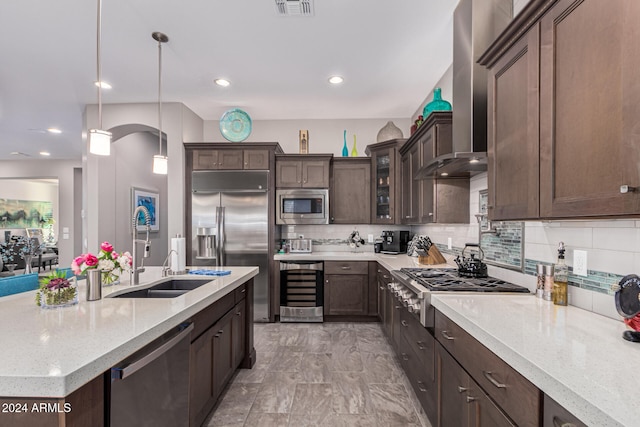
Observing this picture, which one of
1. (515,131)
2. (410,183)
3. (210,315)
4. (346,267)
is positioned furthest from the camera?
(346,267)

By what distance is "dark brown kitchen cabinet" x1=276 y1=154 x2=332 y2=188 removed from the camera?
4.26 metres

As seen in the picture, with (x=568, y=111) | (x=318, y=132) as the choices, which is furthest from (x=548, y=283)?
(x=318, y=132)

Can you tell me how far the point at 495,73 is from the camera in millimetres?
1698

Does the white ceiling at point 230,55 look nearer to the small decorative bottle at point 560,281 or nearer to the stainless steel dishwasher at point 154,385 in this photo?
the small decorative bottle at point 560,281

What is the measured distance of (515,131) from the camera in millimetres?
1491

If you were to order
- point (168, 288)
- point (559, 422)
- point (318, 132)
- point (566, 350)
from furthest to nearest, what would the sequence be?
1. point (318, 132)
2. point (168, 288)
3. point (566, 350)
4. point (559, 422)

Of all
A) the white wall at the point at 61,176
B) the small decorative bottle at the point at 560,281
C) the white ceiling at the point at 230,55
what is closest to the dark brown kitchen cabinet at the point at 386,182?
the white ceiling at the point at 230,55

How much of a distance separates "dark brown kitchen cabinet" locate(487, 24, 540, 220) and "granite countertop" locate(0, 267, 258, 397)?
1686 mm

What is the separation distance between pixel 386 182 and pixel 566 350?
3405mm

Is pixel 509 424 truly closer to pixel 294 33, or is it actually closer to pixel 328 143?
pixel 294 33

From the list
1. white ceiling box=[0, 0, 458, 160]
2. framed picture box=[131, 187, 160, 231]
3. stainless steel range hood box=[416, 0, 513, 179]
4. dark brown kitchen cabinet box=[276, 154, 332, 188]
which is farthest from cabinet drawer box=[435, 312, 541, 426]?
framed picture box=[131, 187, 160, 231]

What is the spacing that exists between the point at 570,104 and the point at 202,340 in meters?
2.09

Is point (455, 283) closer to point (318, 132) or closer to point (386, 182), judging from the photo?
point (386, 182)

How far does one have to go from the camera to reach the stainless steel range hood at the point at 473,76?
205 centimetres
